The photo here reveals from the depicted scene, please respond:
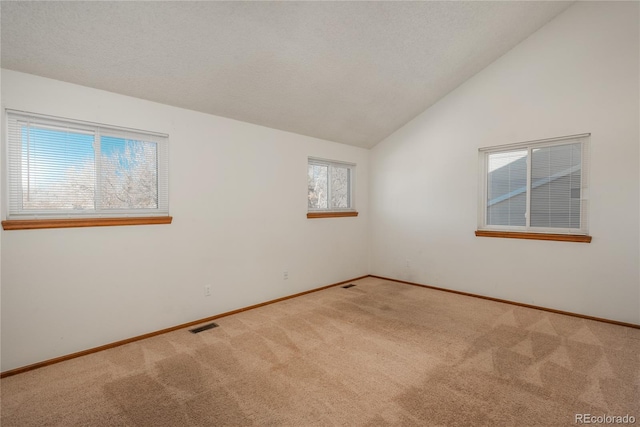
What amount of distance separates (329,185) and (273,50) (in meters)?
2.40

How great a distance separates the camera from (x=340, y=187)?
5.04 metres

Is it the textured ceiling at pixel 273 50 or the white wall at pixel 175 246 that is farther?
the white wall at pixel 175 246

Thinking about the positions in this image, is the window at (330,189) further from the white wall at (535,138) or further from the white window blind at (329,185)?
the white wall at (535,138)

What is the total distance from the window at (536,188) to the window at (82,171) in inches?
157

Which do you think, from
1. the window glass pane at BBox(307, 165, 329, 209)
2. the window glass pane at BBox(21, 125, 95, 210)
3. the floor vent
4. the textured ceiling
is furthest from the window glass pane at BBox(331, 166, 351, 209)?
the window glass pane at BBox(21, 125, 95, 210)

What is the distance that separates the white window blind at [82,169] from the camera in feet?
7.63

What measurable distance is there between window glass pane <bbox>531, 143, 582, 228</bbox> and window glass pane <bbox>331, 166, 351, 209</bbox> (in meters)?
2.60

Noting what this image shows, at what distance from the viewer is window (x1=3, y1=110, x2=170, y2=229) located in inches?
91.5

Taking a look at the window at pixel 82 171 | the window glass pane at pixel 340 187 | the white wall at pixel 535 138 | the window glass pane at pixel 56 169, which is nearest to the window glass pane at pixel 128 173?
the window at pixel 82 171

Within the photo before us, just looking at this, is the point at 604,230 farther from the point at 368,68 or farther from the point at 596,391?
the point at 368,68

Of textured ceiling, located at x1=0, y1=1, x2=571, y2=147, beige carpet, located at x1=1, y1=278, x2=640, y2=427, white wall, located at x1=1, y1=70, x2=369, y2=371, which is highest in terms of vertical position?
textured ceiling, located at x1=0, y1=1, x2=571, y2=147

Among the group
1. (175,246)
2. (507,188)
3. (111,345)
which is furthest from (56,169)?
(507,188)

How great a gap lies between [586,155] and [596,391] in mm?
2514

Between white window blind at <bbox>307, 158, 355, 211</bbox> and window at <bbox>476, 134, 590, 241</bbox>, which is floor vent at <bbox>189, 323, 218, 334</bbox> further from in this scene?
window at <bbox>476, 134, 590, 241</bbox>
